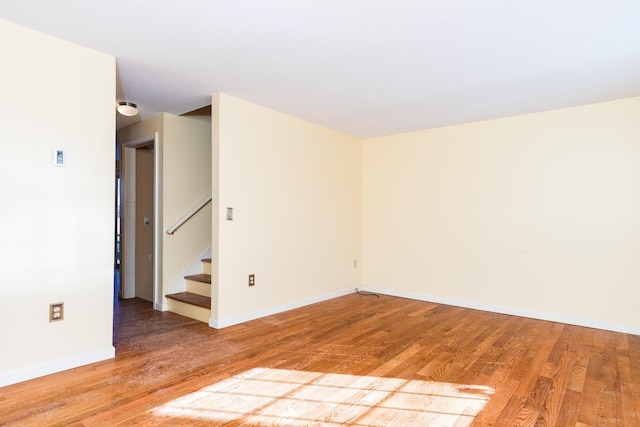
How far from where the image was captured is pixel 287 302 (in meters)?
4.06

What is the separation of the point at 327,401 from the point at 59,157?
2.33 m

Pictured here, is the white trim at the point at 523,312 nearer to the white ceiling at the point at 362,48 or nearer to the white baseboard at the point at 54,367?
the white ceiling at the point at 362,48

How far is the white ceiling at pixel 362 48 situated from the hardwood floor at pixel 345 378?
2202 mm

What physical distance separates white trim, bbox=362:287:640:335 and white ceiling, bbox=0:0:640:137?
219 centimetres

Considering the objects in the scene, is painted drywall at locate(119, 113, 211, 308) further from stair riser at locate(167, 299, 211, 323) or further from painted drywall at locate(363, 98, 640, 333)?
painted drywall at locate(363, 98, 640, 333)

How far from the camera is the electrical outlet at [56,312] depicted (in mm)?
2319

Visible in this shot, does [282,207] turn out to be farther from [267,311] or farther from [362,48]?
[362,48]

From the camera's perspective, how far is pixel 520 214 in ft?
13.0

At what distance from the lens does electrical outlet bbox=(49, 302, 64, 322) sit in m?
2.32

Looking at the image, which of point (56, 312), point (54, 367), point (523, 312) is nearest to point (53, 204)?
point (56, 312)

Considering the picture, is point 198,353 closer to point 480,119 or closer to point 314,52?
point 314,52

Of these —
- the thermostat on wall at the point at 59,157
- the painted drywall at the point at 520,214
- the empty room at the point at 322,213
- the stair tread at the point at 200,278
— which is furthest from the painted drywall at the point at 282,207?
the thermostat on wall at the point at 59,157

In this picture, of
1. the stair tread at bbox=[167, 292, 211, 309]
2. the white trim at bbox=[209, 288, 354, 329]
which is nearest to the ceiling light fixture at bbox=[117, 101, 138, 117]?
the stair tread at bbox=[167, 292, 211, 309]

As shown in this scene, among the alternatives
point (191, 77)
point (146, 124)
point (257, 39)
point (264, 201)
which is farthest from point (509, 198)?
point (146, 124)
